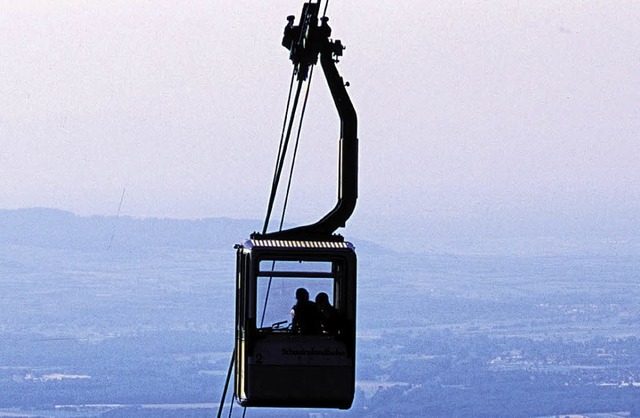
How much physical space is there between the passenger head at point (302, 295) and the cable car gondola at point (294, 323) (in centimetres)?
2

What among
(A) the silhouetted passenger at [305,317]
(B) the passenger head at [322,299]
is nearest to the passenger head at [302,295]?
(A) the silhouetted passenger at [305,317]

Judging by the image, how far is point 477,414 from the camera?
14112 cm

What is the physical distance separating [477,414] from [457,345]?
77.4ft

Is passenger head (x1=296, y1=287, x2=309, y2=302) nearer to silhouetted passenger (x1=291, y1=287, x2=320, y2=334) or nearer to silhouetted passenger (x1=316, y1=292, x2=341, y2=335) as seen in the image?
silhouetted passenger (x1=291, y1=287, x2=320, y2=334)

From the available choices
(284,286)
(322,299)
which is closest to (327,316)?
(322,299)

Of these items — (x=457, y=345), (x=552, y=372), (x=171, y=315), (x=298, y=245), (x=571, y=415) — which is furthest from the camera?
(x=171, y=315)

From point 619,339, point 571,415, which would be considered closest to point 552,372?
point 619,339

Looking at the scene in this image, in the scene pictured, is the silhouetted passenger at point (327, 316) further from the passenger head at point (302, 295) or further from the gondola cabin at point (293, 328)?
the passenger head at point (302, 295)

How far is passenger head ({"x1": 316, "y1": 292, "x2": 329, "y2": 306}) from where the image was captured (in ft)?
63.7

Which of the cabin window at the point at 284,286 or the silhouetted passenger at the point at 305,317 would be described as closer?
the cabin window at the point at 284,286

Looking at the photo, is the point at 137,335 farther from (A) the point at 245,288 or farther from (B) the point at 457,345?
(A) the point at 245,288

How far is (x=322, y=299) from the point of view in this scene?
19438 millimetres

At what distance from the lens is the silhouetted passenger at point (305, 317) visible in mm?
19411

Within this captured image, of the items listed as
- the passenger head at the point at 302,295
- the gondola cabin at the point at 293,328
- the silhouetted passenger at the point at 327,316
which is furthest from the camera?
the silhouetted passenger at the point at 327,316
